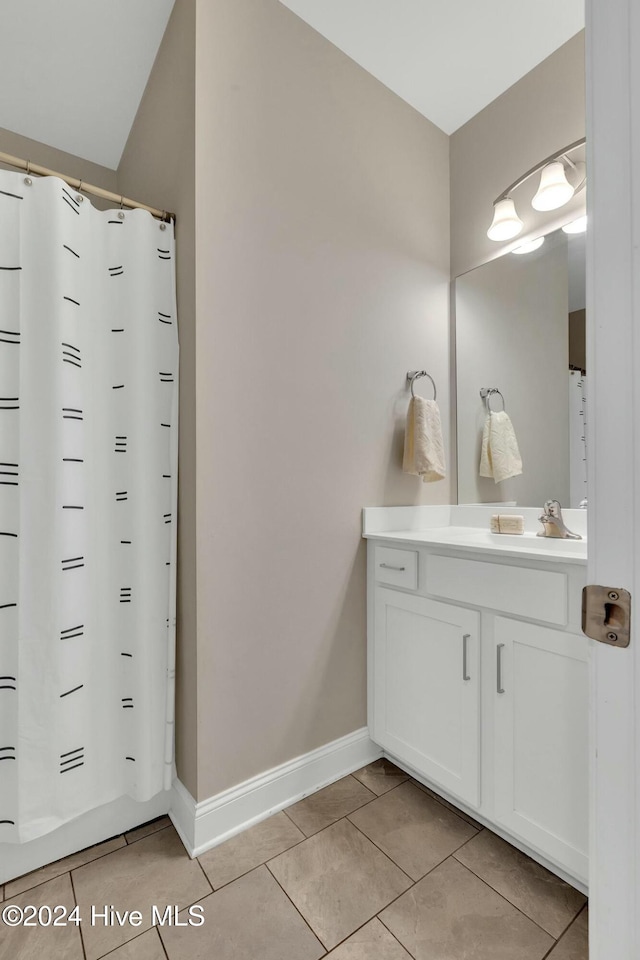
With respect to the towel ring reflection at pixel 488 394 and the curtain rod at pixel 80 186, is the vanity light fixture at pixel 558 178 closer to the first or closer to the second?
the towel ring reflection at pixel 488 394

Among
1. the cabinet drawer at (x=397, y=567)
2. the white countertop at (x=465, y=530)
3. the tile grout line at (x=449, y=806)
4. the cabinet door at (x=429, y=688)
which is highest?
the white countertop at (x=465, y=530)

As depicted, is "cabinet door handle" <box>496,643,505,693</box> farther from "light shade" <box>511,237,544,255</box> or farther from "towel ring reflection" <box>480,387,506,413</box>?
"light shade" <box>511,237,544,255</box>

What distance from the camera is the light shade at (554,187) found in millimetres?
1611

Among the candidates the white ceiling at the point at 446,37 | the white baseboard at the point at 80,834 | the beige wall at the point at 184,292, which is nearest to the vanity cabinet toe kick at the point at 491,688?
the beige wall at the point at 184,292

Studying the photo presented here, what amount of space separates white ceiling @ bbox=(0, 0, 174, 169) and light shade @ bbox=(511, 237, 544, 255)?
4.81 feet

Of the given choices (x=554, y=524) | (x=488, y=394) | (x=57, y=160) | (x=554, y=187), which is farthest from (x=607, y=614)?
(x=57, y=160)

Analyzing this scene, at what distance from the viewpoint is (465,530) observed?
77.4 inches

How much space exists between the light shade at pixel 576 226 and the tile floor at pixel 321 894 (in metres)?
2.00

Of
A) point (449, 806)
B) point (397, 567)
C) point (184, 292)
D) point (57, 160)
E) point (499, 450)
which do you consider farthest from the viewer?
point (57, 160)

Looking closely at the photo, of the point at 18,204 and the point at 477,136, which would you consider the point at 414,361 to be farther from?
the point at 18,204

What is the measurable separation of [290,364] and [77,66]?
1.39 m

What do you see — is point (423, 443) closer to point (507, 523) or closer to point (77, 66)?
point (507, 523)

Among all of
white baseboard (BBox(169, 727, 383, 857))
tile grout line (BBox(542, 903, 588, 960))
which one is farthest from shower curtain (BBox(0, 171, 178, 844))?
tile grout line (BBox(542, 903, 588, 960))

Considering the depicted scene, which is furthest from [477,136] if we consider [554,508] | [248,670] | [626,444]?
[248,670]
